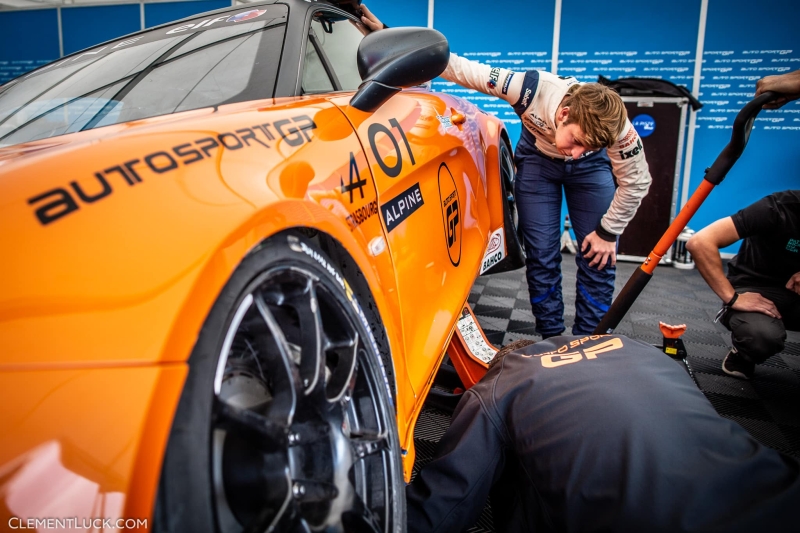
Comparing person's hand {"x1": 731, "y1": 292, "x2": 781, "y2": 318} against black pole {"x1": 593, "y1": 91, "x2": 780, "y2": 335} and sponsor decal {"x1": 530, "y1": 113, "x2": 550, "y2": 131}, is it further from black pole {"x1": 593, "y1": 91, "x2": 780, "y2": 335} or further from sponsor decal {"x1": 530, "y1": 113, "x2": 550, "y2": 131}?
sponsor decal {"x1": 530, "y1": 113, "x2": 550, "y2": 131}

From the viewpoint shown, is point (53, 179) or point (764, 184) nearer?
point (53, 179)

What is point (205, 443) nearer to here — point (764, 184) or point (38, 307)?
point (38, 307)

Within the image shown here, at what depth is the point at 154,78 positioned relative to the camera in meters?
1.16

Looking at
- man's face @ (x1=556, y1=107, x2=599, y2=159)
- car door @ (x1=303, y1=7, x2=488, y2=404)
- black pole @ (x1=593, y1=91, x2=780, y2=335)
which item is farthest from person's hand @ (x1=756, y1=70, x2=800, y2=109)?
car door @ (x1=303, y1=7, x2=488, y2=404)

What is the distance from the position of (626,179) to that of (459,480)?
5.46 feet

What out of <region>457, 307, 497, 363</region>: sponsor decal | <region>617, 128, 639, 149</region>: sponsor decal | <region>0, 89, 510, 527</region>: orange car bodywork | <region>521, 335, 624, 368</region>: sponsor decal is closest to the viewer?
<region>0, 89, 510, 527</region>: orange car bodywork

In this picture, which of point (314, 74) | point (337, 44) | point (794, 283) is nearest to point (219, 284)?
point (314, 74)

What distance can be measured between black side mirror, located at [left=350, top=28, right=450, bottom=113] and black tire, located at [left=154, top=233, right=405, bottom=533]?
458mm

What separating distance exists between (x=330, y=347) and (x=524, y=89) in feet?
6.12

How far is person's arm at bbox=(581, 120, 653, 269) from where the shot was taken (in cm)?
216

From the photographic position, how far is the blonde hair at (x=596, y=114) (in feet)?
6.33

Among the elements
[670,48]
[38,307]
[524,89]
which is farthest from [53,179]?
[670,48]

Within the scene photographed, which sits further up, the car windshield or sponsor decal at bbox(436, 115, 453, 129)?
the car windshield

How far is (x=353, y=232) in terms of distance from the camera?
89cm
